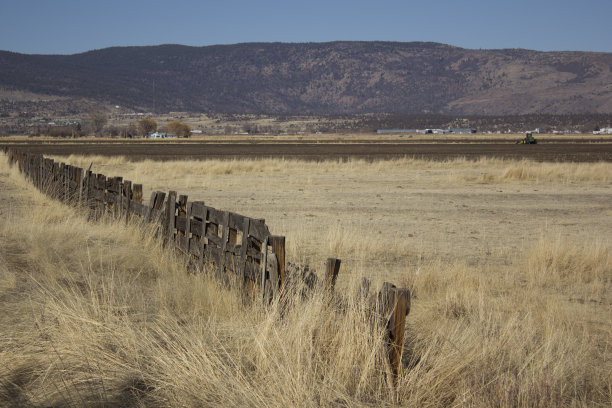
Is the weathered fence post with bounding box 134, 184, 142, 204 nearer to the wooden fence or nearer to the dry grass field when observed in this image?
the wooden fence

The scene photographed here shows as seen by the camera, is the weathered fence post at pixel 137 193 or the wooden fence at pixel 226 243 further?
the weathered fence post at pixel 137 193

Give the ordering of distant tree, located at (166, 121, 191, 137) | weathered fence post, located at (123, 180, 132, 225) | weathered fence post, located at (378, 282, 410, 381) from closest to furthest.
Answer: weathered fence post, located at (378, 282, 410, 381) → weathered fence post, located at (123, 180, 132, 225) → distant tree, located at (166, 121, 191, 137)

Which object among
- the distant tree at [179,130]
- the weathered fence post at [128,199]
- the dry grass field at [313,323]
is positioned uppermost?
the weathered fence post at [128,199]

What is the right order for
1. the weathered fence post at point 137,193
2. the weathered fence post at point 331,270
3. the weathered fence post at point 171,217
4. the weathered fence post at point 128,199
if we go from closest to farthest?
1. the weathered fence post at point 331,270
2. the weathered fence post at point 171,217
3. the weathered fence post at point 137,193
4. the weathered fence post at point 128,199

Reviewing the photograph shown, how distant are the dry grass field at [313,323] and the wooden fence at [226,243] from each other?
0.57ft

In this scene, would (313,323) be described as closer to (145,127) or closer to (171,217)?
(171,217)

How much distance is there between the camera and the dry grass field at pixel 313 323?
459 centimetres

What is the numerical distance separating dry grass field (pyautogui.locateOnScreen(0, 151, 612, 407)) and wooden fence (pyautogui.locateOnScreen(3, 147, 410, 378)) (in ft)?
0.57

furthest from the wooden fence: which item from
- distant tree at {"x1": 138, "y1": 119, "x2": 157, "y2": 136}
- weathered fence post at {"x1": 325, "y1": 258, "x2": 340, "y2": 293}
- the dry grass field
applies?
distant tree at {"x1": 138, "y1": 119, "x2": 157, "y2": 136}

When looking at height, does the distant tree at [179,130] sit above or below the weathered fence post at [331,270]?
below

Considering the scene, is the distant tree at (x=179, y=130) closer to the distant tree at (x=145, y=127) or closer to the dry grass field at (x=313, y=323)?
the distant tree at (x=145, y=127)

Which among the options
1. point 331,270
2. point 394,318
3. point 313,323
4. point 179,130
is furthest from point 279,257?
point 179,130

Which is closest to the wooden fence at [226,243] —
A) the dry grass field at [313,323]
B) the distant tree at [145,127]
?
the dry grass field at [313,323]

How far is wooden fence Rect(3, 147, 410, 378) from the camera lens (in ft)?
15.4
